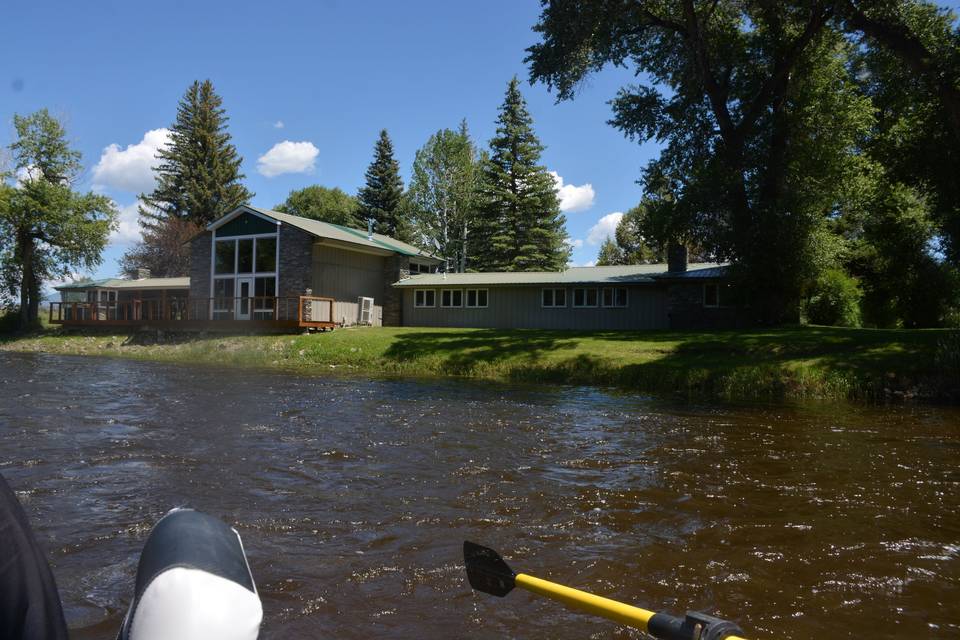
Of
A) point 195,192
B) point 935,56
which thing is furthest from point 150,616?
point 195,192

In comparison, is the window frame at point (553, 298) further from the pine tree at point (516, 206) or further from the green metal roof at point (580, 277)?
the pine tree at point (516, 206)

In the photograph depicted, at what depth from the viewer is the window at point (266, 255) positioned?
104 feet

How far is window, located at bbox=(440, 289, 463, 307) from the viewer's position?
33.1 m

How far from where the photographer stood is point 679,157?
24125mm

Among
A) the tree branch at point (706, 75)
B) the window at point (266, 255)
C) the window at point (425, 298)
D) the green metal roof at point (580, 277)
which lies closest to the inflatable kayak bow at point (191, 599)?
the tree branch at point (706, 75)

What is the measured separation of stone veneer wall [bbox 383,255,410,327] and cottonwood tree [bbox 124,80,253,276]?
83.7 ft

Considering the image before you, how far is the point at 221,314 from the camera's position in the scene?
104 feet

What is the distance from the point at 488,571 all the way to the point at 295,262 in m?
28.7

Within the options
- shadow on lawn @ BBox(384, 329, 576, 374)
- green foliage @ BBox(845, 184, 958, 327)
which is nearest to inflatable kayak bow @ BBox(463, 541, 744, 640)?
shadow on lawn @ BBox(384, 329, 576, 374)

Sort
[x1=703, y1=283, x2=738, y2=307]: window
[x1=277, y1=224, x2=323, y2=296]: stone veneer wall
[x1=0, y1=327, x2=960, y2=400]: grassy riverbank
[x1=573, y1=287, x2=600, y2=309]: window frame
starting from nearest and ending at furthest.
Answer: [x1=0, y1=327, x2=960, y2=400]: grassy riverbank, [x1=703, y1=283, x2=738, y2=307]: window, [x1=277, y1=224, x2=323, y2=296]: stone veneer wall, [x1=573, y1=287, x2=600, y2=309]: window frame

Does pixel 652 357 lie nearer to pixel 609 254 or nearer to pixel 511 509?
pixel 511 509

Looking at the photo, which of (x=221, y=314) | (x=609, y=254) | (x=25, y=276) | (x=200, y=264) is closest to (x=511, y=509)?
(x=221, y=314)

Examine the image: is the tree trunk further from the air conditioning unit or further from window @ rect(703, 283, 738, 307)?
window @ rect(703, 283, 738, 307)

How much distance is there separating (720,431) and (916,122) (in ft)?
55.1
